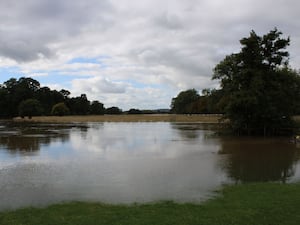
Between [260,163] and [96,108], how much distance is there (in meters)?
130

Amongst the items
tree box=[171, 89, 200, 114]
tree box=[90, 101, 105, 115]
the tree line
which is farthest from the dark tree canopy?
the tree line

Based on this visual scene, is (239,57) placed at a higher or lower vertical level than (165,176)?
higher

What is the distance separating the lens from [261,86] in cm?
3891

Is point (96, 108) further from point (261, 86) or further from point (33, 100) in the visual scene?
point (261, 86)

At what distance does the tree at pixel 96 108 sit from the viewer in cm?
14495

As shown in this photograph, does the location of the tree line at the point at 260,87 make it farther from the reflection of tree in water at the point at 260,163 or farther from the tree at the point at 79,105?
the tree at the point at 79,105

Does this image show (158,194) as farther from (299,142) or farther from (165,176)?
(299,142)

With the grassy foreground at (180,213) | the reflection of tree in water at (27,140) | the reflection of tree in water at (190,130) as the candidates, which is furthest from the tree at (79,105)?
the grassy foreground at (180,213)

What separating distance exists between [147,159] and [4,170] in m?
8.16

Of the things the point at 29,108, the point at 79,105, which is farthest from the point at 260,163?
the point at 79,105

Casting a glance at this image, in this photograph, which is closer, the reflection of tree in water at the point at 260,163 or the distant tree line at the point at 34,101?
the reflection of tree in water at the point at 260,163

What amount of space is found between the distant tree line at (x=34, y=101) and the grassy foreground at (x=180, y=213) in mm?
99163

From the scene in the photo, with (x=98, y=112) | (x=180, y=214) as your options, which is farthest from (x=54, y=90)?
(x=180, y=214)

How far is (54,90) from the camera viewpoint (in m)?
134
